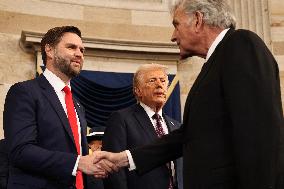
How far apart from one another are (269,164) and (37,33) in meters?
5.11

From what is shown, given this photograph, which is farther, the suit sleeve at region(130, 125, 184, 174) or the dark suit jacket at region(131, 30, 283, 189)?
the suit sleeve at region(130, 125, 184, 174)

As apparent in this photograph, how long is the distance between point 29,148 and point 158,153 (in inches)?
26.4

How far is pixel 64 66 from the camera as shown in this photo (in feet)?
10.1

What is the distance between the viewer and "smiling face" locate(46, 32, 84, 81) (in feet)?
10.0

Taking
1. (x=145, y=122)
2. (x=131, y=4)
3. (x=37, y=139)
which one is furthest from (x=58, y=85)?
(x=131, y=4)

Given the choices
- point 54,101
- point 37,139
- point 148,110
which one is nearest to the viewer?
point 37,139

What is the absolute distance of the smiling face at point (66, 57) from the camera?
3.06 metres

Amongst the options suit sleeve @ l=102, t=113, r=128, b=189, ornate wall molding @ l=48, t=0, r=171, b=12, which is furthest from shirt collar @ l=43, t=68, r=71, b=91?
ornate wall molding @ l=48, t=0, r=171, b=12

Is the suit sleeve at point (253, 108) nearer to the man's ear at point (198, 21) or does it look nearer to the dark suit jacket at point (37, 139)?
the man's ear at point (198, 21)

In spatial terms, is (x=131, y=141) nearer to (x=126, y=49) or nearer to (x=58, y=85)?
(x=58, y=85)

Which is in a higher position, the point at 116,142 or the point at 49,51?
the point at 49,51

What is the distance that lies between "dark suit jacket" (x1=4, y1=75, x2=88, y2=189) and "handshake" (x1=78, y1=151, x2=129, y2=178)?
0.22 feet

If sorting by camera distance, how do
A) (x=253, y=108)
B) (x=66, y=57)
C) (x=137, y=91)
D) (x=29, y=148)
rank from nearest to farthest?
(x=253, y=108)
(x=29, y=148)
(x=66, y=57)
(x=137, y=91)

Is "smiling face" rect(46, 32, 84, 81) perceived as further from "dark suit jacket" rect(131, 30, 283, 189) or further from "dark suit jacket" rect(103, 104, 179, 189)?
"dark suit jacket" rect(131, 30, 283, 189)
